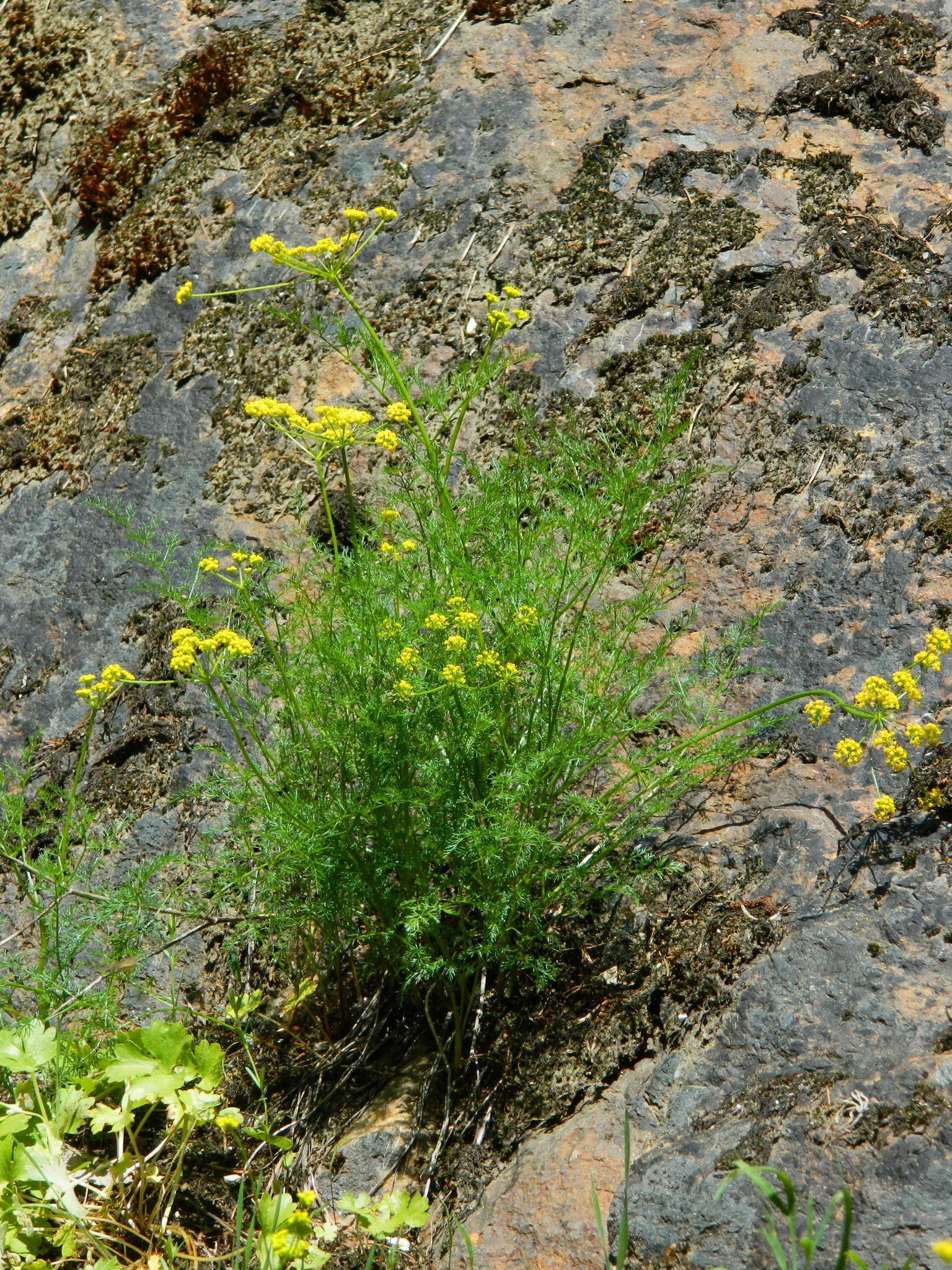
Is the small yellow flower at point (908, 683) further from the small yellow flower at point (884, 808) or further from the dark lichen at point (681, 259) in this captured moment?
the dark lichen at point (681, 259)

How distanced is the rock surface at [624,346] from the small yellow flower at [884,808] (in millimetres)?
75

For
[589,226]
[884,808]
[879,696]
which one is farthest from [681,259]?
[884,808]

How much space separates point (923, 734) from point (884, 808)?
8.2 inches

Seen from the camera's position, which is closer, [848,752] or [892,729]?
[848,752]

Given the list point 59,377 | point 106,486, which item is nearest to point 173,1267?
point 106,486

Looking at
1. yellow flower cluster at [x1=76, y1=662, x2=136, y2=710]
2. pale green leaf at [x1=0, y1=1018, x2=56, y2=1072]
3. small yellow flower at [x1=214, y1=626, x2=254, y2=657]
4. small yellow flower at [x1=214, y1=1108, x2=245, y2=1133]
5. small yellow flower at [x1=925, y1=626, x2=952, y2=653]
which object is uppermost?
small yellow flower at [x1=214, y1=626, x2=254, y2=657]

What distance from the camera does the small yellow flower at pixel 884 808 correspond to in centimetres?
253

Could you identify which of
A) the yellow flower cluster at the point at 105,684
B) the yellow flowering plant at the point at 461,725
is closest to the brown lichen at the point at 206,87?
the yellow flowering plant at the point at 461,725

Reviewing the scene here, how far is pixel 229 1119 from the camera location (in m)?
2.67

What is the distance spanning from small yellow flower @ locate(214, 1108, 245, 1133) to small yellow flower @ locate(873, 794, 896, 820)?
1.81 m

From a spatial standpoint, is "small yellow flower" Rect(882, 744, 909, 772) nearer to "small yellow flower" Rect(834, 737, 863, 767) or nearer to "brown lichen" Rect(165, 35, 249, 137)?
"small yellow flower" Rect(834, 737, 863, 767)

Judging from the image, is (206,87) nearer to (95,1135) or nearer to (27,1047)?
(27,1047)

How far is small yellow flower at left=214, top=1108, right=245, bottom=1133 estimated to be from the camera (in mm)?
2660

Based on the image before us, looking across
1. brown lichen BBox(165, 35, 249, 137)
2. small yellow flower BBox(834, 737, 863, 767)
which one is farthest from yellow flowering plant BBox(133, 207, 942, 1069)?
brown lichen BBox(165, 35, 249, 137)
